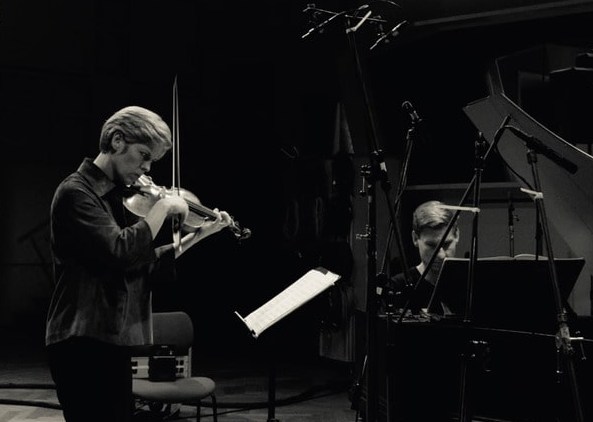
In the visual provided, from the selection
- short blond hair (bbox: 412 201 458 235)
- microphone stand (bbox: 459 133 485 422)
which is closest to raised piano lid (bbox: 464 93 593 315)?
microphone stand (bbox: 459 133 485 422)

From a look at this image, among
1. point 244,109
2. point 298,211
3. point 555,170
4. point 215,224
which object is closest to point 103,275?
point 215,224

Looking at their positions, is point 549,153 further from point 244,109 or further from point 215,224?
point 244,109

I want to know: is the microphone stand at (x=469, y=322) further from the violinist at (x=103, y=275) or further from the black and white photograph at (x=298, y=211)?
the violinist at (x=103, y=275)

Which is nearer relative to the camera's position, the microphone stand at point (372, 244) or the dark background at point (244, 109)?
the microphone stand at point (372, 244)

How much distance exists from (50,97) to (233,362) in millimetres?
3907

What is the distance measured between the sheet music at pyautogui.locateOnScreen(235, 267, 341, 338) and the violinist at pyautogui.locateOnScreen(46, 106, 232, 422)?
1.08 m

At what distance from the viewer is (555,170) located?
3150mm

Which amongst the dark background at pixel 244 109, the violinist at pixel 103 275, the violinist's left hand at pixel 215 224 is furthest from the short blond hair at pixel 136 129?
the dark background at pixel 244 109

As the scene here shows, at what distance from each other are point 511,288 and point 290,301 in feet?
3.49

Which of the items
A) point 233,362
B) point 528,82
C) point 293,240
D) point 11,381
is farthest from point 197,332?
point 528,82

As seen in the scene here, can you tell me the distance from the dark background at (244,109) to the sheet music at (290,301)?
1344 mm

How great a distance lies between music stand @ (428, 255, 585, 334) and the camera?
306 cm

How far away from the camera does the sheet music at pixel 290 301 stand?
12.1 feet

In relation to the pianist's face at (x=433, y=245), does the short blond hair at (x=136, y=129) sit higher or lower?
higher
